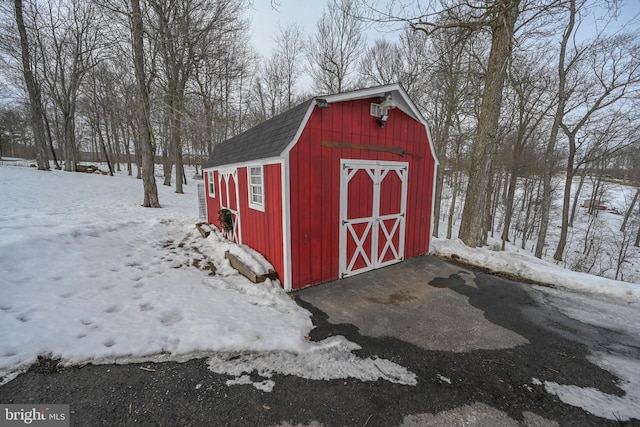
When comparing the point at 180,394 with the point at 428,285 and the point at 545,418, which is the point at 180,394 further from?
the point at 428,285

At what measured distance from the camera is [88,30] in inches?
578

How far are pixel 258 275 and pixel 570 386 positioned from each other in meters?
4.10

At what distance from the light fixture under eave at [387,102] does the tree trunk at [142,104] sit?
8.65 metres

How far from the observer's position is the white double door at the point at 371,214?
15.9 ft

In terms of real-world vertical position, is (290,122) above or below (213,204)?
above

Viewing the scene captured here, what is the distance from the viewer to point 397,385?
233cm

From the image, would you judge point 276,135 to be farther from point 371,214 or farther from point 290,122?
point 371,214

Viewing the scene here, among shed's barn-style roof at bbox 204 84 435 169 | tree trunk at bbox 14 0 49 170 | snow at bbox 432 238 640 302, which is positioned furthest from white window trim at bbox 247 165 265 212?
tree trunk at bbox 14 0 49 170

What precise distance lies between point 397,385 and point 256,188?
13.7 feet

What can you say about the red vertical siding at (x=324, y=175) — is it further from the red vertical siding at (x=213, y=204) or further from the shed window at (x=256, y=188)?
the red vertical siding at (x=213, y=204)

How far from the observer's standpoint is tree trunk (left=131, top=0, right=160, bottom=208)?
8.09m

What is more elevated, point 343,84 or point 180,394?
point 343,84

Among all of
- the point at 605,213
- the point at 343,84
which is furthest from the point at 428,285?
the point at 605,213

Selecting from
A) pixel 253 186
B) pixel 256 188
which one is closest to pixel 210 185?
pixel 253 186
